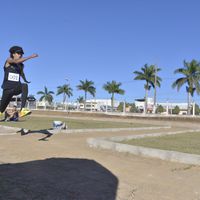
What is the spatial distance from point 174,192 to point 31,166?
9.45 feet

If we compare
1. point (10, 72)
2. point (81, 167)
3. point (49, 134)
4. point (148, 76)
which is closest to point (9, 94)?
point (10, 72)

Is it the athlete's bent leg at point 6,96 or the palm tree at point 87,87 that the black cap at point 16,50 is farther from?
the palm tree at point 87,87

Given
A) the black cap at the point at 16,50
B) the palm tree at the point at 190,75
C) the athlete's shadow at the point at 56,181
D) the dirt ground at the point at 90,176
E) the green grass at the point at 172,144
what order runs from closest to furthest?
the athlete's shadow at the point at 56,181, the dirt ground at the point at 90,176, the black cap at the point at 16,50, the green grass at the point at 172,144, the palm tree at the point at 190,75

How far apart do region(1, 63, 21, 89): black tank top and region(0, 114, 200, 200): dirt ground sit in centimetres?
152

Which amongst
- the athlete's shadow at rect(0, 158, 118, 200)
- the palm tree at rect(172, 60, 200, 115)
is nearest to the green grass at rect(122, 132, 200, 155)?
the athlete's shadow at rect(0, 158, 118, 200)

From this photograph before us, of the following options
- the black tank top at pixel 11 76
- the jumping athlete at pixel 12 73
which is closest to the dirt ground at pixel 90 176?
the jumping athlete at pixel 12 73

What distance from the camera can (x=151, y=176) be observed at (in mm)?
6707

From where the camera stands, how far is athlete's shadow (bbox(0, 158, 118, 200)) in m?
4.92

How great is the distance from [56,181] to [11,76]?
1983mm

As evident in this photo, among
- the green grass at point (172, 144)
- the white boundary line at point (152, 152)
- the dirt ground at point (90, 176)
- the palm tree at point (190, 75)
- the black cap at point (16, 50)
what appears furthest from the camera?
the palm tree at point (190, 75)

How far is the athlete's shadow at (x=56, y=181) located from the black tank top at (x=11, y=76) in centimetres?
151

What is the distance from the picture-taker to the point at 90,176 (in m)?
6.36

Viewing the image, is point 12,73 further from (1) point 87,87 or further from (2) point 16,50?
(1) point 87,87

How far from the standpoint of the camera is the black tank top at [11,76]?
6.28 metres
